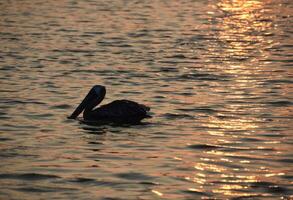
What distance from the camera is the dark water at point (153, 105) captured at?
39.0 ft

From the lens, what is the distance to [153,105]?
1812 cm

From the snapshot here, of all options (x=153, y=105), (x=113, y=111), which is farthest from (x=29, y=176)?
(x=153, y=105)

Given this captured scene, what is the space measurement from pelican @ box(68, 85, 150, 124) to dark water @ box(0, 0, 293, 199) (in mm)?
254

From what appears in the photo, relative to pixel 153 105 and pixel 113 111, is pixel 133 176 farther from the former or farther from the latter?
pixel 153 105

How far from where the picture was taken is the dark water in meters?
11.9

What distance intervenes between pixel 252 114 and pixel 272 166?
4.27 metres

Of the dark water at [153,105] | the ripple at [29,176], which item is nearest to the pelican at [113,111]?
the dark water at [153,105]

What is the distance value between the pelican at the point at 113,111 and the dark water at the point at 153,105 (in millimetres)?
254

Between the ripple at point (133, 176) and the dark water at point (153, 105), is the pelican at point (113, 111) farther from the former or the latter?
the ripple at point (133, 176)

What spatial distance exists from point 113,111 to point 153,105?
1.97 meters

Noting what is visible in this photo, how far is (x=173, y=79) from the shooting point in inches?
854

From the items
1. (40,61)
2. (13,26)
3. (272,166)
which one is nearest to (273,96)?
(272,166)

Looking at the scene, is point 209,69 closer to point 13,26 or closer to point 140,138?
point 140,138

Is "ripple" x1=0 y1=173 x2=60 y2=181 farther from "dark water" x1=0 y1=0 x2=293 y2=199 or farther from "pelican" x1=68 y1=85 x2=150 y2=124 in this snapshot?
"pelican" x1=68 y1=85 x2=150 y2=124
